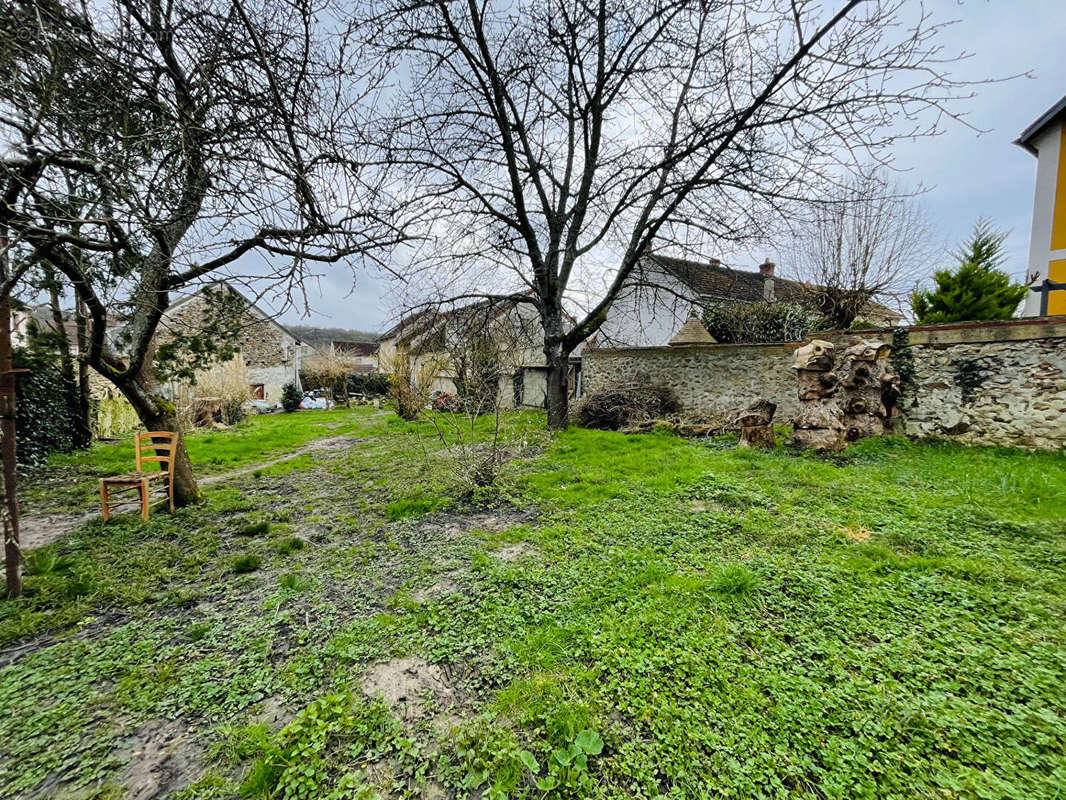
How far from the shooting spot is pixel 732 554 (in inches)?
137

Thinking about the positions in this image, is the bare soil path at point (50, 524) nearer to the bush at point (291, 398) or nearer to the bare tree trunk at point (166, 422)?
the bare tree trunk at point (166, 422)

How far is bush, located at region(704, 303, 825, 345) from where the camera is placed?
479 inches

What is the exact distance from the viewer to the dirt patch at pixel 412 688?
2059 millimetres

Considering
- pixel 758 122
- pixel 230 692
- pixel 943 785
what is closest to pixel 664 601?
pixel 943 785

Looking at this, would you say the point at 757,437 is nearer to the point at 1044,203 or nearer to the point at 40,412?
the point at 1044,203

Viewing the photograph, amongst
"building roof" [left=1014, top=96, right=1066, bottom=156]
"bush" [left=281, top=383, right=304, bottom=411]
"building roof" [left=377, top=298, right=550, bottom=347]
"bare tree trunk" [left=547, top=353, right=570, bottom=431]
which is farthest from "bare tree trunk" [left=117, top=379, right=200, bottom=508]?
"building roof" [left=1014, top=96, right=1066, bottom=156]

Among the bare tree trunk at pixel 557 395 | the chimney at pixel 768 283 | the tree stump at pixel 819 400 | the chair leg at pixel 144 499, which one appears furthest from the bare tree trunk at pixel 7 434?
the chimney at pixel 768 283

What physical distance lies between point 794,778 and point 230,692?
9.19 feet

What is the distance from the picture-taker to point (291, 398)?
21812mm

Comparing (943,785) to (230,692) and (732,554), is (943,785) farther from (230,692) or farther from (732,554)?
(230,692)

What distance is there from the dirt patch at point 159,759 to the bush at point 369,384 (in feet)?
79.2

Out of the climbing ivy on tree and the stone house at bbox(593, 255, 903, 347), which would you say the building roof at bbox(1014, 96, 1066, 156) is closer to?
the climbing ivy on tree

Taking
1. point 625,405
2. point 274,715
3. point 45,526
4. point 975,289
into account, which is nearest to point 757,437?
point 625,405

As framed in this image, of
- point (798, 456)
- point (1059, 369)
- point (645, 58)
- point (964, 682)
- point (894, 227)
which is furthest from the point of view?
point (894, 227)
